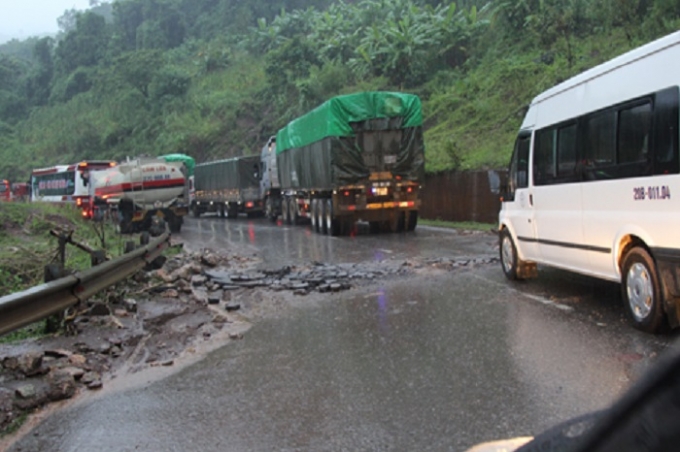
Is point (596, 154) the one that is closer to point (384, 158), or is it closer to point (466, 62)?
point (384, 158)

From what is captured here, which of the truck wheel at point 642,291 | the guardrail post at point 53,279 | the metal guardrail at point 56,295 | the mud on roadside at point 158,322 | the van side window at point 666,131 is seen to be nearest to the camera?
the metal guardrail at point 56,295

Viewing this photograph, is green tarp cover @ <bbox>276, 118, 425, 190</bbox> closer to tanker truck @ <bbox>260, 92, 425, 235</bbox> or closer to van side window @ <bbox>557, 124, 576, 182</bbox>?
tanker truck @ <bbox>260, 92, 425, 235</bbox>

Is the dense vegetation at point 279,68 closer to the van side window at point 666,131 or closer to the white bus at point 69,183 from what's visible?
the white bus at point 69,183

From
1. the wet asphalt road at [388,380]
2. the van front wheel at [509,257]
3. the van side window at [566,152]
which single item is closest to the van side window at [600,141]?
the van side window at [566,152]

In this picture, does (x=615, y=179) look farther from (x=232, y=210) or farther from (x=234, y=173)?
(x=232, y=210)

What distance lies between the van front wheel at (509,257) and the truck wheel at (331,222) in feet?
34.8

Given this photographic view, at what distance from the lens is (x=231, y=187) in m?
36.3

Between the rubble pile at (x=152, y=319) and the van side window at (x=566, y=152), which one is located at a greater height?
the van side window at (x=566, y=152)

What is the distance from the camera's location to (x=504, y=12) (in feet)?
117

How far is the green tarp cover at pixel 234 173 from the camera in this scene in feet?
115

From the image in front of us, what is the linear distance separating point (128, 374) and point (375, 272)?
614cm

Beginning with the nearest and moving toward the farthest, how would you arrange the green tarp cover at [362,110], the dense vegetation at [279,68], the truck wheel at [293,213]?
the green tarp cover at [362,110] → the truck wheel at [293,213] → the dense vegetation at [279,68]

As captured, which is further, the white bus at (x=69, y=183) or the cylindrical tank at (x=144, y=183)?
the white bus at (x=69, y=183)

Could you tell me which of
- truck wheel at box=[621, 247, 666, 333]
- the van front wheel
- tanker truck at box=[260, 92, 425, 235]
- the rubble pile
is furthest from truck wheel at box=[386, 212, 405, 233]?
truck wheel at box=[621, 247, 666, 333]
